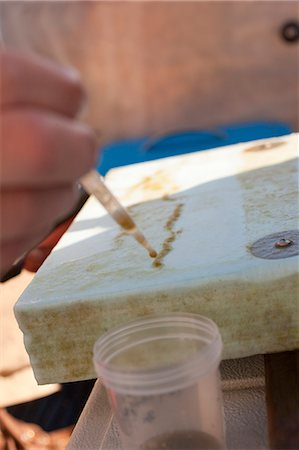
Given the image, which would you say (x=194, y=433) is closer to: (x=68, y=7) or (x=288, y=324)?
(x=288, y=324)

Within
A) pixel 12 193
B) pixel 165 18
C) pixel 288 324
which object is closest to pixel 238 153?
pixel 288 324

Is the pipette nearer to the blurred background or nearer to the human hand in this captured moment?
the human hand

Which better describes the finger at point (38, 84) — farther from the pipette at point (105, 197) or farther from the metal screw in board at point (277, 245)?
the metal screw in board at point (277, 245)

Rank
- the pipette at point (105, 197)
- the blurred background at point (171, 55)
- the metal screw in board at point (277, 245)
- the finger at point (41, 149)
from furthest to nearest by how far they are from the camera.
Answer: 1. the blurred background at point (171, 55)
2. the metal screw in board at point (277, 245)
3. the pipette at point (105, 197)
4. the finger at point (41, 149)

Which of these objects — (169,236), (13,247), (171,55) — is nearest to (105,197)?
(13,247)

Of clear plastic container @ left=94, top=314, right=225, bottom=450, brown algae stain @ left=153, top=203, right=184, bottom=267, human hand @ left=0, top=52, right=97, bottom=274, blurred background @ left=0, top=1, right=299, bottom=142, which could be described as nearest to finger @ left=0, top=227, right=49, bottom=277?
human hand @ left=0, top=52, right=97, bottom=274

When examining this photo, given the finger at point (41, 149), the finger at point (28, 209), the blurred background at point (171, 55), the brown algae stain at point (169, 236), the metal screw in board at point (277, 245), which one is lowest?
the blurred background at point (171, 55)

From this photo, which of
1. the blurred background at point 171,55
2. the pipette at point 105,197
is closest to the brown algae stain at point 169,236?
the pipette at point 105,197
